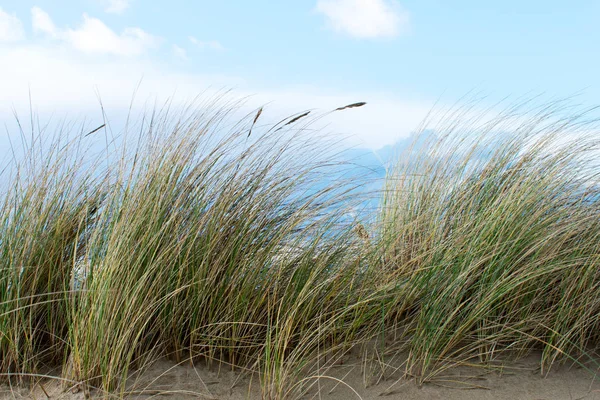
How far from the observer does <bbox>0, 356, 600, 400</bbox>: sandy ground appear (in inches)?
85.2

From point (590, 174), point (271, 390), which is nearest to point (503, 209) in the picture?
point (590, 174)

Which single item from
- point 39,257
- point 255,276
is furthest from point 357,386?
point 39,257

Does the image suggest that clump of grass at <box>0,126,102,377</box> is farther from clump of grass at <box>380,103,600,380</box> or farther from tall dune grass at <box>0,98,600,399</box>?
clump of grass at <box>380,103,600,380</box>

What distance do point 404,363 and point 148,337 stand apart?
1.14m

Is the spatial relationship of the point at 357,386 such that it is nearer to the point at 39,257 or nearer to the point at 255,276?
the point at 255,276

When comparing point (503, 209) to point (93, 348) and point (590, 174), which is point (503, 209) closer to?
point (590, 174)

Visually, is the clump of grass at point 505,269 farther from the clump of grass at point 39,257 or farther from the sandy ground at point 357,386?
the clump of grass at point 39,257

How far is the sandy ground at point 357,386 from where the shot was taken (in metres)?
2.16

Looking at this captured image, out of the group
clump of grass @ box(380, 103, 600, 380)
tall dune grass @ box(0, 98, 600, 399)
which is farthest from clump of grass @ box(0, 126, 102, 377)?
clump of grass @ box(380, 103, 600, 380)

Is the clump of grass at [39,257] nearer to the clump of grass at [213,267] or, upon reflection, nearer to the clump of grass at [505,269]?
the clump of grass at [213,267]

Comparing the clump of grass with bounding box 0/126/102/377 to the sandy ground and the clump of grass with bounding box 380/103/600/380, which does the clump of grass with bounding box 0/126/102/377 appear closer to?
the sandy ground

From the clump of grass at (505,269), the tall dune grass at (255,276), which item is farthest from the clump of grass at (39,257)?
the clump of grass at (505,269)

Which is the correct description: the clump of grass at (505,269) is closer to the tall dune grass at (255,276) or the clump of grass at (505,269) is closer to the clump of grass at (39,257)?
the tall dune grass at (255,276)

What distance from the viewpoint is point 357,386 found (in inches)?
88.5
